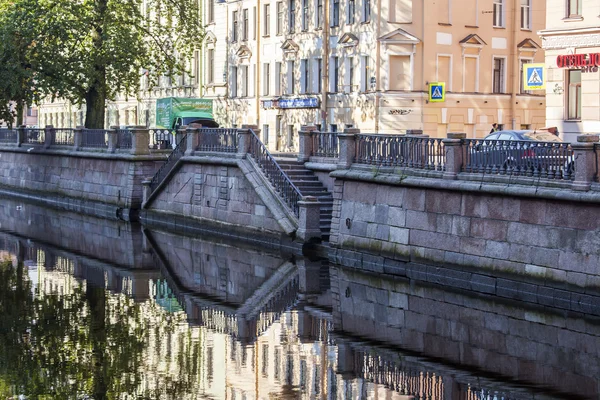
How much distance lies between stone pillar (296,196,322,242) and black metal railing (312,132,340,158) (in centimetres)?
291

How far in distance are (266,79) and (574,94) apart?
27.2m

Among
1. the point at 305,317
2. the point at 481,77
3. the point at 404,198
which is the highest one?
the point at 481,77

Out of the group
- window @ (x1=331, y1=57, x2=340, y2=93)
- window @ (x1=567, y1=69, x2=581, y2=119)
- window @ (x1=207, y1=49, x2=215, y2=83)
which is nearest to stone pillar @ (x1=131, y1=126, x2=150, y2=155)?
window @ (x1=567, y1=69, x2=581, y2=119)

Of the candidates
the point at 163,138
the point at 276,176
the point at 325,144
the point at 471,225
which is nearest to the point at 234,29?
the point at 163,138

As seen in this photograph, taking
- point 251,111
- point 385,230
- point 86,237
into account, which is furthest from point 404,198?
point 251,111

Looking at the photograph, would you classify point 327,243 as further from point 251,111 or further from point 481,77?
point 251,111

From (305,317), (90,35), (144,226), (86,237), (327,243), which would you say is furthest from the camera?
(90,35)

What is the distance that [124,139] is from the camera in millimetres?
41875

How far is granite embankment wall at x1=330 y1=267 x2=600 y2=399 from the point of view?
17.1m

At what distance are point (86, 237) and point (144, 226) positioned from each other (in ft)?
10.9

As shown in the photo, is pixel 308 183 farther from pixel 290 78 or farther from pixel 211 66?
pixel 211 66

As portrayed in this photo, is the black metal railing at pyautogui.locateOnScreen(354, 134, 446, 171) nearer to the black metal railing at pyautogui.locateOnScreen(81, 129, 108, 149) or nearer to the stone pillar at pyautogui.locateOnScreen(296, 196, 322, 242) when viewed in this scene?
the stone pillar at pyautogui.locateOnScreen(296, 196, 322, 242)

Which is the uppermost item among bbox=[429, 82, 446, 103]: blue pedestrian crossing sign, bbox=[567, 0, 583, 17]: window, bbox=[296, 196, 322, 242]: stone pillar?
bbox=[567, 0, 583, 17]: window

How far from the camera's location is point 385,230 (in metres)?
26.8
